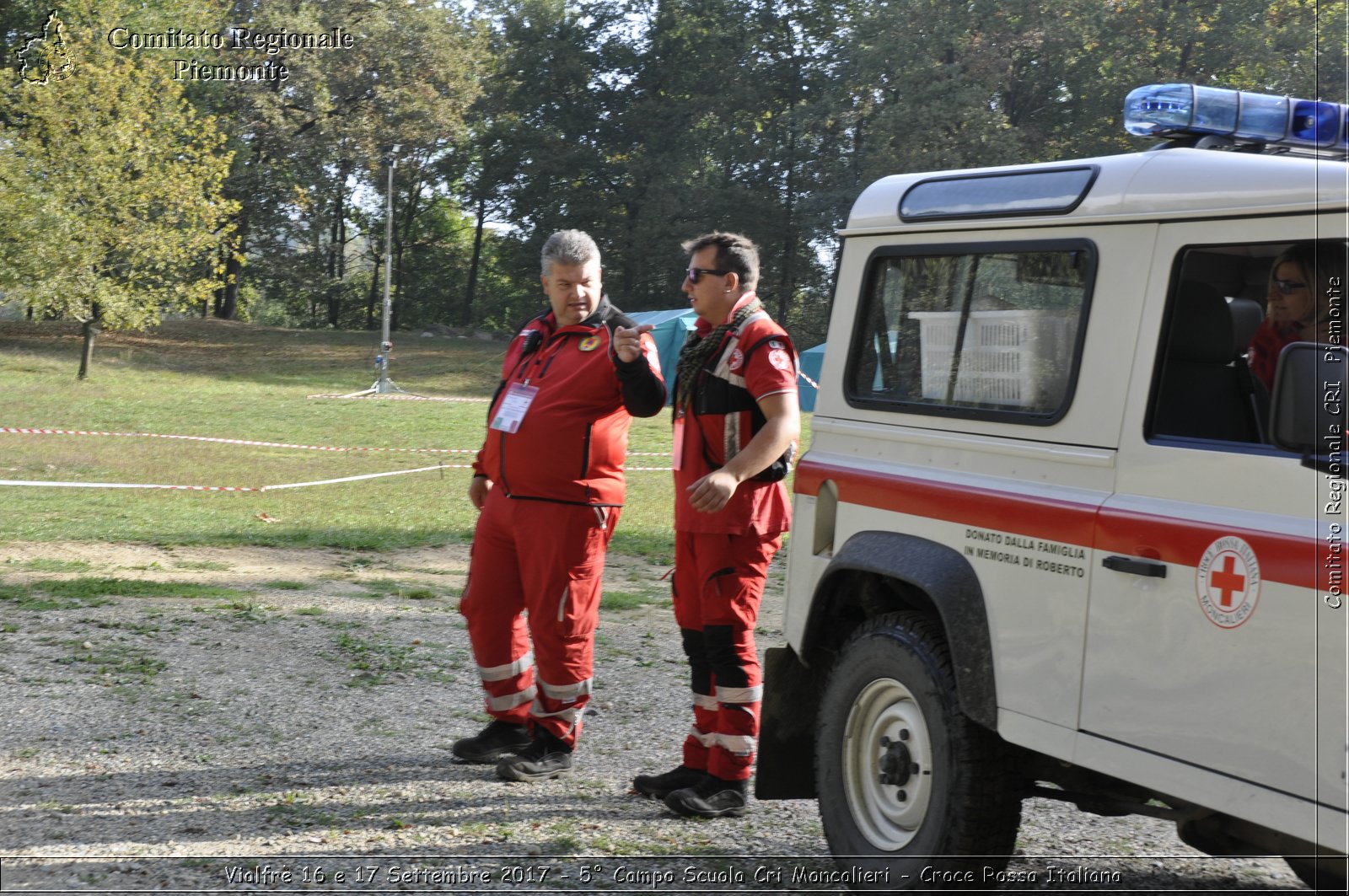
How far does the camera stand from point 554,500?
506cm

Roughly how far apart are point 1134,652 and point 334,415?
2488cm

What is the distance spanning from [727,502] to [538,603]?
0.95 metres

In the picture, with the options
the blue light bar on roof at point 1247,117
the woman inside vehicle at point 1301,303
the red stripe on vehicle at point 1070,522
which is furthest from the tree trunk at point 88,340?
the woman inside vehicle at point 1301,303

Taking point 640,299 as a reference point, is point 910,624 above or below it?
below

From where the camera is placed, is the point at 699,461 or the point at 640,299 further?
the point at 640,299

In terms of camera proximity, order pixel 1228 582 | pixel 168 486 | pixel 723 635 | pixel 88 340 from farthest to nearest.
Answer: pixel 88 340 → pixel 168 486 → pixel 723 635 → pixel 1228 582

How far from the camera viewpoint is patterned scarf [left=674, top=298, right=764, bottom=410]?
193 inches

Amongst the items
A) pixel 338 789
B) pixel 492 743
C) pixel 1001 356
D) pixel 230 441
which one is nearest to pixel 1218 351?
pixel 1001 356

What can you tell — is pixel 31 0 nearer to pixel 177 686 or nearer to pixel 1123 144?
pixel 1123 144

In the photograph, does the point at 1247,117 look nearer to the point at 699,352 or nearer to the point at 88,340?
the point at 699,352

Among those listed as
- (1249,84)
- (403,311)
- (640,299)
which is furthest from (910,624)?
(403,311)

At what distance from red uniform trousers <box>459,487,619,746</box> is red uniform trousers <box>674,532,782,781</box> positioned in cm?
40

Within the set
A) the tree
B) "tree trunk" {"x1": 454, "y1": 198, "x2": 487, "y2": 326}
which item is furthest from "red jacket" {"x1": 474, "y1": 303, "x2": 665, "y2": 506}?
"tree trunk" {"x1": 454, "y1": 198, "x2": 487, "y2": 326}

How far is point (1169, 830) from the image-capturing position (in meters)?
5.06
